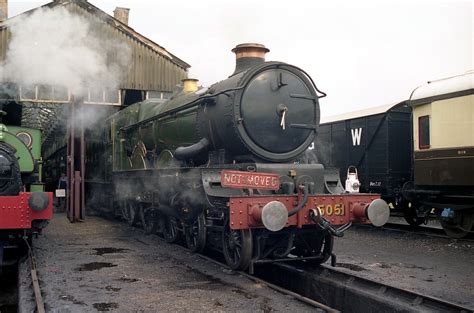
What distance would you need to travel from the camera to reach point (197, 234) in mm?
7516

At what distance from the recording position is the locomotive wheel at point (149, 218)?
31.8 ft

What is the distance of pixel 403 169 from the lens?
1177cm

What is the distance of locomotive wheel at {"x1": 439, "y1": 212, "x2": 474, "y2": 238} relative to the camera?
31.6ft

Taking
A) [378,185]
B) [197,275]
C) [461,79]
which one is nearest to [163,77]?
[378,185]

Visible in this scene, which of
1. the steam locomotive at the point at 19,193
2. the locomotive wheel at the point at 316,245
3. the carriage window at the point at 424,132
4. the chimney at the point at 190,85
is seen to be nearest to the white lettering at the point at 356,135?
the carriage window at the point at 424,132

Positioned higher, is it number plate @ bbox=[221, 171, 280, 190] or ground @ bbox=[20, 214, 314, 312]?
number plate @ bbox=[221, 171, 280, 190]

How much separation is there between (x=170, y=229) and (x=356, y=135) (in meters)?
6.43

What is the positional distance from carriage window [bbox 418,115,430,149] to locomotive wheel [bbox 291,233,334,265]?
4617mm

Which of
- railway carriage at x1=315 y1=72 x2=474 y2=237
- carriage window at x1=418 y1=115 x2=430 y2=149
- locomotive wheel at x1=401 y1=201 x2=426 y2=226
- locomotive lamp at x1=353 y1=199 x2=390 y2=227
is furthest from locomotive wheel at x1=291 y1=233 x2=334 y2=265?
locomotive wheel at x1=401 y1=201 x2=426 y2=226

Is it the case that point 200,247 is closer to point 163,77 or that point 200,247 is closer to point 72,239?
point 72,239

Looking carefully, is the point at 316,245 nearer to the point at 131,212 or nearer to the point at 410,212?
the point at 131,212

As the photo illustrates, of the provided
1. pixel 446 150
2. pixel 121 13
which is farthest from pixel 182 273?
pixel 121 13

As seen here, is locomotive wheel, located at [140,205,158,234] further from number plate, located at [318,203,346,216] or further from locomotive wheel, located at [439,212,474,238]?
locomotive wheel, located at [439,212,474,238]

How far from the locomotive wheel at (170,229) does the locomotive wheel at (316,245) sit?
2486 millimetres
